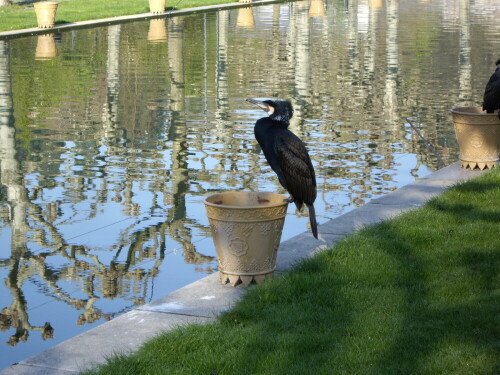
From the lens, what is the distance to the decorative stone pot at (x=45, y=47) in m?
27.4

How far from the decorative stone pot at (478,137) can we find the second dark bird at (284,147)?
472 cm

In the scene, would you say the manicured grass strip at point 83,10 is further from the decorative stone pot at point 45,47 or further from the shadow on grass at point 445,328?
the shadow on grass at point 445,328

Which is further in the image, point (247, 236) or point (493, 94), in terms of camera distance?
point (493, 94)

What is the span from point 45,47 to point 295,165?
23.4 metres

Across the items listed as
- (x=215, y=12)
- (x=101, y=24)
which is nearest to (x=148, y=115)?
(x=101, y=24)

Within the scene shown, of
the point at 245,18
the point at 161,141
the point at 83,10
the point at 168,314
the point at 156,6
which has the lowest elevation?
the point at 168,314

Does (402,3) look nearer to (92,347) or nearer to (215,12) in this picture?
(215,12)

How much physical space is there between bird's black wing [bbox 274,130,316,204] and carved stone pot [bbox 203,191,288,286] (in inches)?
8.2

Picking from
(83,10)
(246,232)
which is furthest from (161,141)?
(83,10)

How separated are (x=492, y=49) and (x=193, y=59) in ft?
28.9

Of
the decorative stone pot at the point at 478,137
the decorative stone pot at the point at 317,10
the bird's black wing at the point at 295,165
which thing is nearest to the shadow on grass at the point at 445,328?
the bird's black wing at the point at 295,165

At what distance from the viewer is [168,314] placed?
7.12 meters

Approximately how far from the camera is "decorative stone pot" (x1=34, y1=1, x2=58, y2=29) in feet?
117

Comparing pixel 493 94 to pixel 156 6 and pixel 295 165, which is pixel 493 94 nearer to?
pixel 295 165
